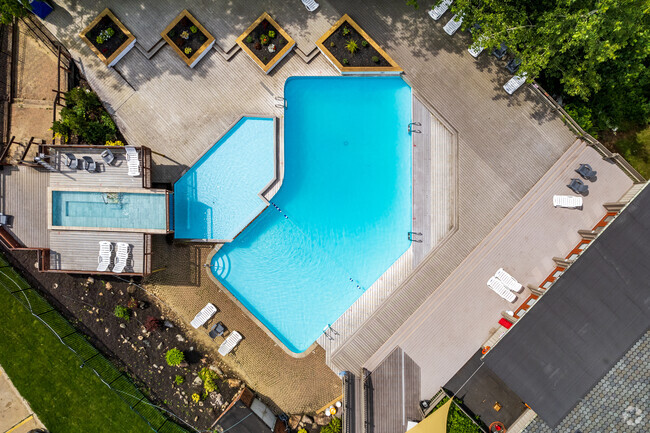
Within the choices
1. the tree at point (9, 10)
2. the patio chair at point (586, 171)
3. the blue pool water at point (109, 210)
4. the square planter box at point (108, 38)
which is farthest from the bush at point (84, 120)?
the patio chair at point (586, 171)

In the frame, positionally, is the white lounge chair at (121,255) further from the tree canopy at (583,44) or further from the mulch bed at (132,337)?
the tree canopy at (583,44)

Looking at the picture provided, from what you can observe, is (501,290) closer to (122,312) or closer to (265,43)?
(265,43)

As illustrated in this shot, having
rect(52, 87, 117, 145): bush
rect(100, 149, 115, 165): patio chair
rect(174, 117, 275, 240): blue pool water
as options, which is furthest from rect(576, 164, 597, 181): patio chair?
Answer: rect(52, 87, 117, 145): bush

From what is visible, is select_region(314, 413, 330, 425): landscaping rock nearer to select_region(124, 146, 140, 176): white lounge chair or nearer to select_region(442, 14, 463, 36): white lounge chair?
select_region(124, 146, 140, 176): white lounge chair

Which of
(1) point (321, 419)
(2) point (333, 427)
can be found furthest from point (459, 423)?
(1) point (321, 419)

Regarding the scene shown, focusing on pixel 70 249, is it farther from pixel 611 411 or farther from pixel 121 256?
pixel 611 411
